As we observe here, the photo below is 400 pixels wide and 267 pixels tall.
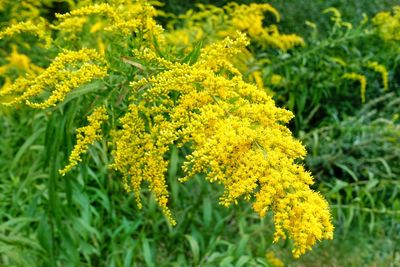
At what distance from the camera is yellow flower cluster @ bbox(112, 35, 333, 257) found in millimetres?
1813

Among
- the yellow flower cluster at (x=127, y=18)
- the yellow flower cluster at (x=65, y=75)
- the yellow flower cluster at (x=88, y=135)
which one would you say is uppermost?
the yellow flower cluster at (x=127, y=18)

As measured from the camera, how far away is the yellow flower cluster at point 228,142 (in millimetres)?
1813

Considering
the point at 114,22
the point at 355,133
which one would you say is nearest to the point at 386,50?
the point at 355,133

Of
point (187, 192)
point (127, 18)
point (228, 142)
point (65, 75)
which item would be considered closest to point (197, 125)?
point (228, 142)

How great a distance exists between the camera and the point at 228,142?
6.09 ft

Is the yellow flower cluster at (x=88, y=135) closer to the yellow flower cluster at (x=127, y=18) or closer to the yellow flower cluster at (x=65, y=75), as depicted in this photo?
the yellow flower cluster at (x=65, y=75)

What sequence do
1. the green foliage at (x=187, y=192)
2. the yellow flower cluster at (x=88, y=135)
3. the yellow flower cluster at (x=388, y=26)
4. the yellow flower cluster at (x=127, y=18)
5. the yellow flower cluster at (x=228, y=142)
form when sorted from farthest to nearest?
the yellow flower cluster at (x=388, y=26)
the green foliage at (x=187, y=192)
the yellow flower cluster at (x=127, y=18)
the yellow flower cluster at (x=88, y=135)
the yellow flower cluster at (x=228, y=142)

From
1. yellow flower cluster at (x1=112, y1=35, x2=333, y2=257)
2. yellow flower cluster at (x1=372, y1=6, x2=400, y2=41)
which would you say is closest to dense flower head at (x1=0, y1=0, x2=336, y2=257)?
yellow flower cluster at (x1=112, y1=35, x2=333, y2=257)

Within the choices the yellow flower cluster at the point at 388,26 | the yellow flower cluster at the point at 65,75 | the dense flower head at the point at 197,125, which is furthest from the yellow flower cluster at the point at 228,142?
the yellow flower cluster at the point at 388,26

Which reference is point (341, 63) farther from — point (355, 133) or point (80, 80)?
point (80, 80)

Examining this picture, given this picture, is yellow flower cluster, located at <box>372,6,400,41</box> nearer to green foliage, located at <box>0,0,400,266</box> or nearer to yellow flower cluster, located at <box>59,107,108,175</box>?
green foliage, located at <box>0,0,400,266</box>

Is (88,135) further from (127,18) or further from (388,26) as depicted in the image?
(388,26)

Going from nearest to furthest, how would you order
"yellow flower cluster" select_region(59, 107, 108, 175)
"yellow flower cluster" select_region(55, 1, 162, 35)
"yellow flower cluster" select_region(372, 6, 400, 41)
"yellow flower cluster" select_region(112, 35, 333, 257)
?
"yellow flower cluster" select_region(112, 35, 333, 257), "yellow flower cluster" select_region(59, 107, 108, 175), "yellow flower cluster" select_region(55, 1, 162, 35), "yellow flower cluster" select_region(372, 6, 400, 41)

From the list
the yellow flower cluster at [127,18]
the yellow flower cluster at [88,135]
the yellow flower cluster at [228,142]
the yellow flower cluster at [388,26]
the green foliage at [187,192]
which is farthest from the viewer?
the yellow flower cluster at [388,26]
